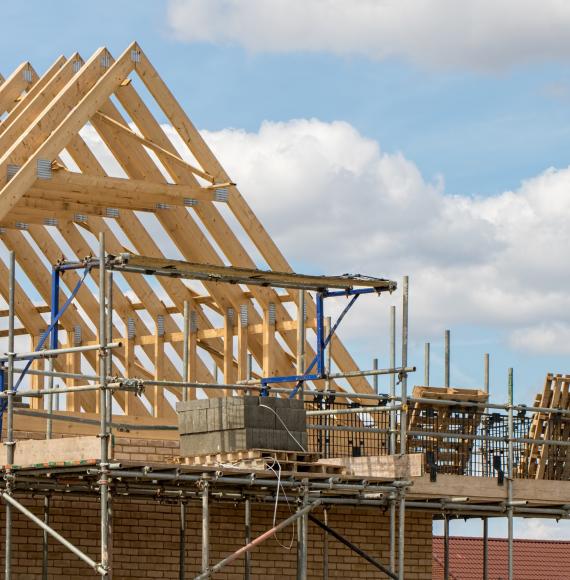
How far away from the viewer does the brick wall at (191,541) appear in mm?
19188

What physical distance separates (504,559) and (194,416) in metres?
20.1

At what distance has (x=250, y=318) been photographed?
84.9 feet

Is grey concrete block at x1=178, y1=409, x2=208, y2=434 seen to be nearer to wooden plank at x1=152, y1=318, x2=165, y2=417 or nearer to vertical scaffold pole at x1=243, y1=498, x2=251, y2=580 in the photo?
vertical scaffold pole at x1=243, y1=498, x2=251, y2=580

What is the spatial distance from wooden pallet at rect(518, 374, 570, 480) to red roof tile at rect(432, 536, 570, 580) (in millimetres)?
14123

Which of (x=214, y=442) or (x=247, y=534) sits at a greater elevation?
(x=214, y=442)

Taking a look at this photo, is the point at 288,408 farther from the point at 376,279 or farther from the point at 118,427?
the point at 118,427

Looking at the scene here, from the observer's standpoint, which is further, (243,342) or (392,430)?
(243,342)

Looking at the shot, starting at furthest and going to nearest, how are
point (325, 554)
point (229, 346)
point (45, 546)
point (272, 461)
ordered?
1. point (229, 346)
2. point (325, 554)
3. point (45, 546)
4. point (272, 461)

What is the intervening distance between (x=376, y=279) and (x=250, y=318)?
6087 mm

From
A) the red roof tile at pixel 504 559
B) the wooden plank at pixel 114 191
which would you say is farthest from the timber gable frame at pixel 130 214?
the red roof tile at pixel 504 559

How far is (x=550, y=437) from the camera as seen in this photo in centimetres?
2164

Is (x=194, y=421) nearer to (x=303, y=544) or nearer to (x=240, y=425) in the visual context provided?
(x=240, y=425)

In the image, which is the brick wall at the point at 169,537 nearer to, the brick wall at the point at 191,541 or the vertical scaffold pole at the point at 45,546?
the brick wall at the point at 191,541

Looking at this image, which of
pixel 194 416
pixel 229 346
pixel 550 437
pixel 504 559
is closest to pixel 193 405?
pixel 194 416
